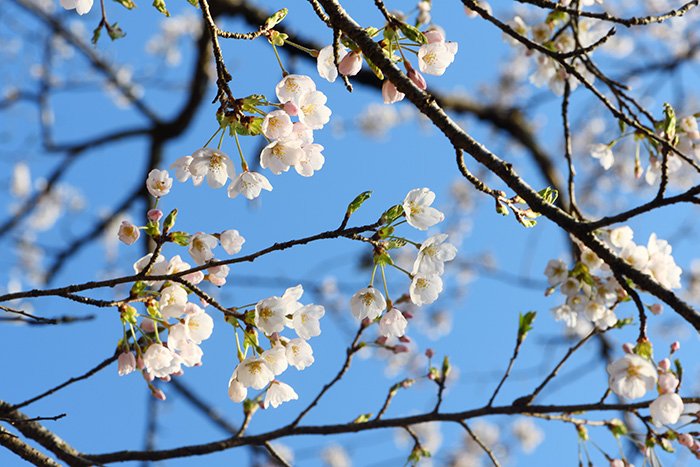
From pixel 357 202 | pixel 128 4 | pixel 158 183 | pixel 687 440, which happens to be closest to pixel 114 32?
pixel 128 4

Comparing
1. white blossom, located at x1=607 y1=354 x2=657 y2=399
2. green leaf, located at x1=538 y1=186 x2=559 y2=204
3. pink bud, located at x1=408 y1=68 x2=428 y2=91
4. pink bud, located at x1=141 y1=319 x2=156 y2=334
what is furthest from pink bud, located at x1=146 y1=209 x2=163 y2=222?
white blossom, located at x1=607 y1=354 x2=657 y2=399

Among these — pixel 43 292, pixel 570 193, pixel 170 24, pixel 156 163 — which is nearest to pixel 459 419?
pixel 570 193

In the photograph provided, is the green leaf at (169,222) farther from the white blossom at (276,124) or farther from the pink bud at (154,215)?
the white blossom at (276,124)

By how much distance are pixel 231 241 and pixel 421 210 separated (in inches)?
15.1

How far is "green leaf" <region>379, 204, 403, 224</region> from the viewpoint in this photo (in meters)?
1.19

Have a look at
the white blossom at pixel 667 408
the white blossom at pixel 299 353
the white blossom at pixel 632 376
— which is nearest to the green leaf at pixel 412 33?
the white blossom at pixel 299 353

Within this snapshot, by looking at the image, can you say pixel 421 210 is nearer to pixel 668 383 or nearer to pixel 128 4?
pixel 668 383

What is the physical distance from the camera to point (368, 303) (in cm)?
136

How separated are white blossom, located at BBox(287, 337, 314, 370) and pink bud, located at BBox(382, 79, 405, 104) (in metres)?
0.50

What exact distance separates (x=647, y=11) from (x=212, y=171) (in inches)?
297

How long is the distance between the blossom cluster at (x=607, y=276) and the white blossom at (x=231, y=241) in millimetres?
922

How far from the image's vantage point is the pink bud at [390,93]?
1.29 m

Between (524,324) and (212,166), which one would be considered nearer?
(212,166)

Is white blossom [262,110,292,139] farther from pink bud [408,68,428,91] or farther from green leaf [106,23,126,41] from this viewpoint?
green leaf [106,23,126,41]
